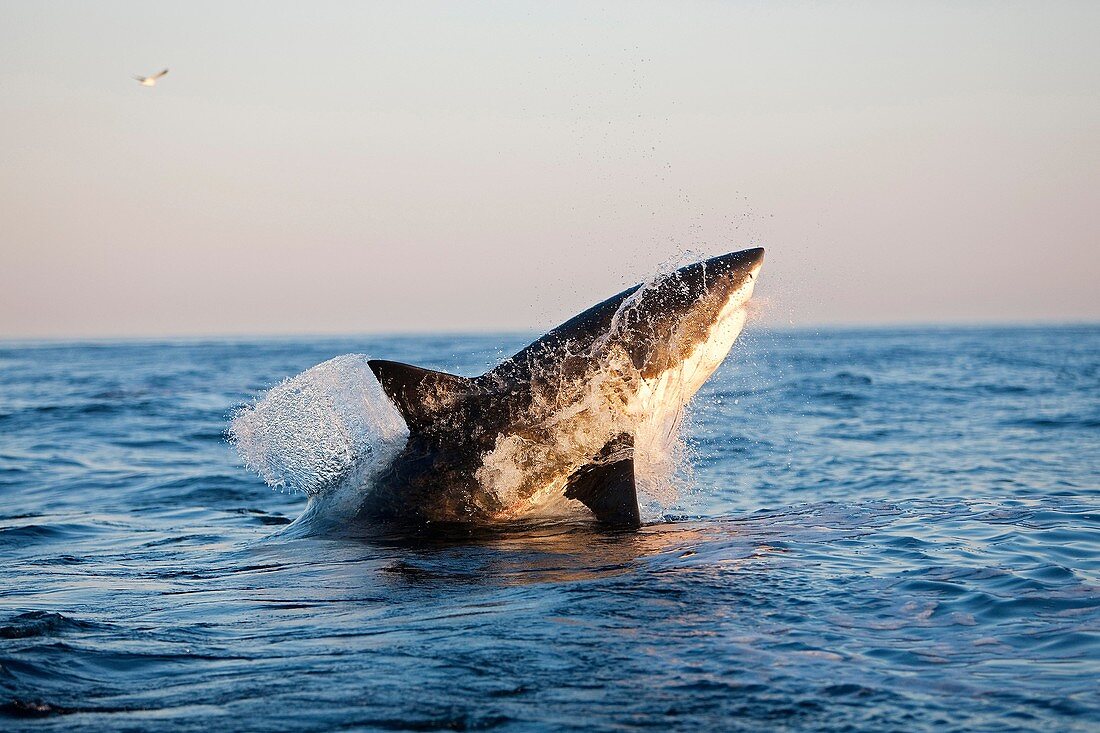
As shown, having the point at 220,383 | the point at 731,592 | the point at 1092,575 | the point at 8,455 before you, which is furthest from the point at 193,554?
the point at 220,383

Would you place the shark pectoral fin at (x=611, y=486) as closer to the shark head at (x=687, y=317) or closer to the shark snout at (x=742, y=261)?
the shark head at (x=687, y=317)

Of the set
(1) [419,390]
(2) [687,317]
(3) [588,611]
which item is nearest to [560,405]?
(1) [419,390]

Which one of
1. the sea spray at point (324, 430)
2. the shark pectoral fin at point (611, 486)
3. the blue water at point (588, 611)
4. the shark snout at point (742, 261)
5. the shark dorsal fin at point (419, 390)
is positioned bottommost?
the blue water at point (588, 611)

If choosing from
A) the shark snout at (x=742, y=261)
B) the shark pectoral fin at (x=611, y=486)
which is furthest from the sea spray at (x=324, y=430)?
the shark snout at (x=742, y=261)

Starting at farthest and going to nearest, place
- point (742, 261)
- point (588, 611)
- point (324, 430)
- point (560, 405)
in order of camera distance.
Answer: point (324, 430), point (742, 261), point (560, 405), point (588, 611)

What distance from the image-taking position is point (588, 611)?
254 inches

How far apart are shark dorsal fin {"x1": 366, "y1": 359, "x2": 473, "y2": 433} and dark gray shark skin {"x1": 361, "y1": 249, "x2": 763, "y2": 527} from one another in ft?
0.04

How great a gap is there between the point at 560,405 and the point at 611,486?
914mm

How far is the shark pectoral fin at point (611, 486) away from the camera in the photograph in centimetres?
974

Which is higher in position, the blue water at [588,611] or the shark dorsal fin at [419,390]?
the shark dorsal fin at [419,390]

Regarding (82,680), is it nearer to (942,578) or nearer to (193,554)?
(193,554)

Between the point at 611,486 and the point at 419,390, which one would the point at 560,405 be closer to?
the point at 611,486

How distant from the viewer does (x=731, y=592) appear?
6.89 metres

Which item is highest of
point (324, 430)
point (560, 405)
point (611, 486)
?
point (560, 405)
